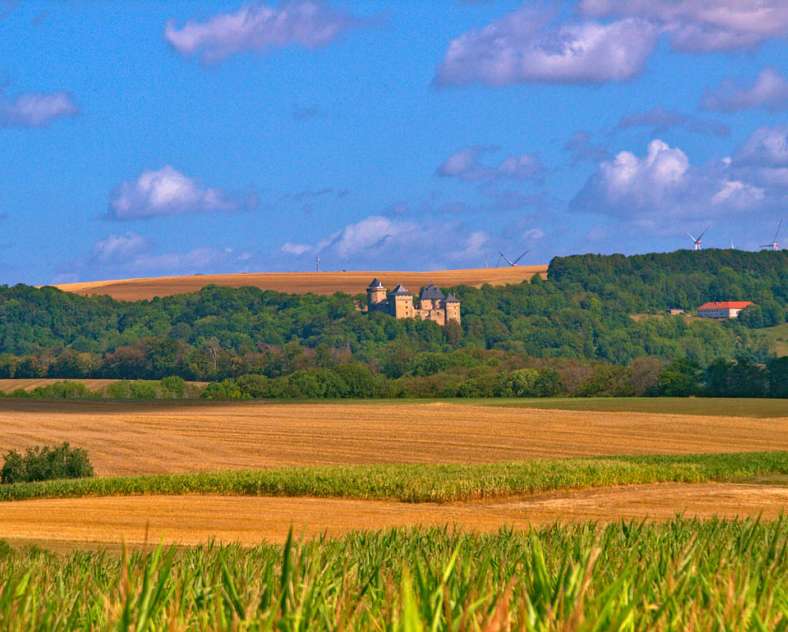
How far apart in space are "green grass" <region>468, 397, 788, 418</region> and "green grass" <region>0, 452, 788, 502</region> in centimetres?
3944

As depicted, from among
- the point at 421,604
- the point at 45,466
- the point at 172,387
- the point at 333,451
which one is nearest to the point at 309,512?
the point at 45,466

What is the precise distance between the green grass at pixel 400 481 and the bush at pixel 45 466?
190 inches

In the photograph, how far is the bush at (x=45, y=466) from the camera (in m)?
55.3

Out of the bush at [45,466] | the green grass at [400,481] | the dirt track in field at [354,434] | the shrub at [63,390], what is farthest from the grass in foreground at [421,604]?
the shrub at [63,390]

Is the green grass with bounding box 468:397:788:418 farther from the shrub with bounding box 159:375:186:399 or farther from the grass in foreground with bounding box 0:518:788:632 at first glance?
the grass in foreground with bounding box 0:518:788:632

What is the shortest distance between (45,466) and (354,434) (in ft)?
83.5

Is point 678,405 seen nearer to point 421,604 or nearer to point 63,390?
point 63,390

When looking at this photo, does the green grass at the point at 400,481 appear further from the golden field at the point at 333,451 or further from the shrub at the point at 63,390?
the shrub at the point at 63,390

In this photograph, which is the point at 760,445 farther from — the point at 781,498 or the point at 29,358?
the point at 29,358

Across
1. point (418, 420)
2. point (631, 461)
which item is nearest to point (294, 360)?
point (418, 420)

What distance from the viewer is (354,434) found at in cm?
7756

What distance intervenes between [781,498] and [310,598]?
139 feet

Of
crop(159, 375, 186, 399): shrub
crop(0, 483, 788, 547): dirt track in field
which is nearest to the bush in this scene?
crop(0, 483, 788, 547): dirt track in field

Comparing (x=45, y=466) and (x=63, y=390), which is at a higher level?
(x=63, y=390)
